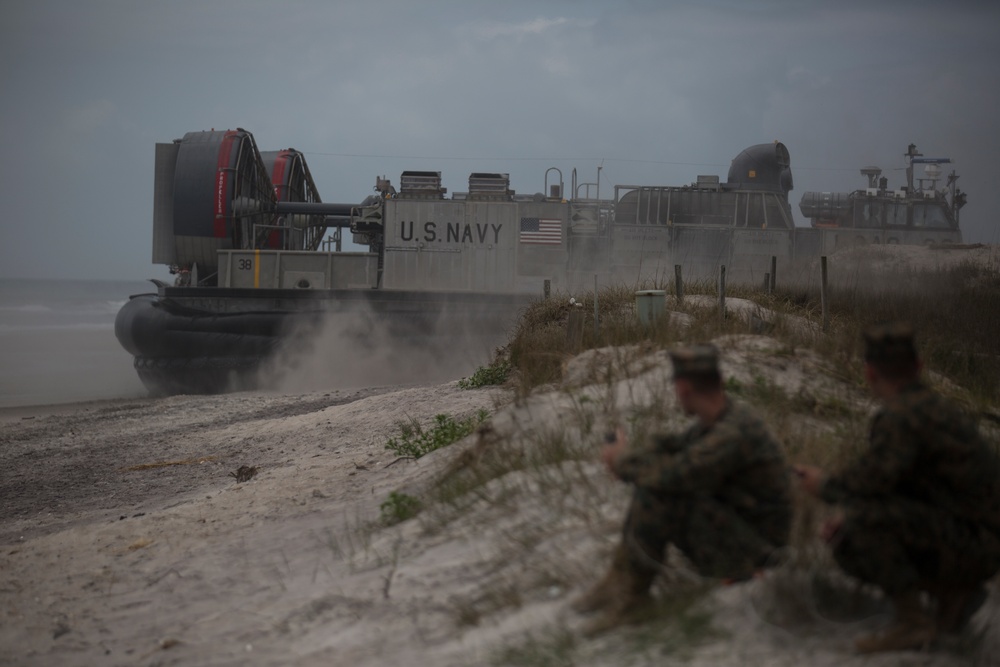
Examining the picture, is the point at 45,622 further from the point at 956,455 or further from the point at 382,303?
the point at 382,303

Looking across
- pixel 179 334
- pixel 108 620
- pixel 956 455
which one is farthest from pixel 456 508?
pixel 179 334

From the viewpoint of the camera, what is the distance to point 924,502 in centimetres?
299

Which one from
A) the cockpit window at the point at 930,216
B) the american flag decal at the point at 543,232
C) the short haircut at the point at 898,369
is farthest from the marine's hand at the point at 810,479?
the cockpit window at the point at 930,216

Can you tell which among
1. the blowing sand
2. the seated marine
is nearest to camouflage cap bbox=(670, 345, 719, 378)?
the seated marine

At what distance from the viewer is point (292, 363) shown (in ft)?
55.9

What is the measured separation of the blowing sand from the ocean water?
1307 cm

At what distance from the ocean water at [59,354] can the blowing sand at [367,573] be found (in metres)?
13.1

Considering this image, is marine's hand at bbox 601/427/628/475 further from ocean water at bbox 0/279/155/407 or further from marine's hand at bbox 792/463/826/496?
ocean water at bbox 0/279/155/407

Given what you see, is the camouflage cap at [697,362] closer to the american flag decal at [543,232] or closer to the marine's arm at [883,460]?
the marine's arm at [883,460]

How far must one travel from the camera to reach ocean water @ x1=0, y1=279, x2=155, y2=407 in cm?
2130

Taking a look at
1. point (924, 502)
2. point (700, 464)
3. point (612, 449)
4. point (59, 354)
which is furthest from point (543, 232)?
point (59, 354)

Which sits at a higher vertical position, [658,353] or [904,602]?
[658,353]

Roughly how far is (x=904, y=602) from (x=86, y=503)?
6521mm

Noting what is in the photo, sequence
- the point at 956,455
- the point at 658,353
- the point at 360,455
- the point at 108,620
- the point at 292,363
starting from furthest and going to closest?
the point at 292,363, the point at 360,455, the point at 658,353, the point at 108,620, the point at 956,455
